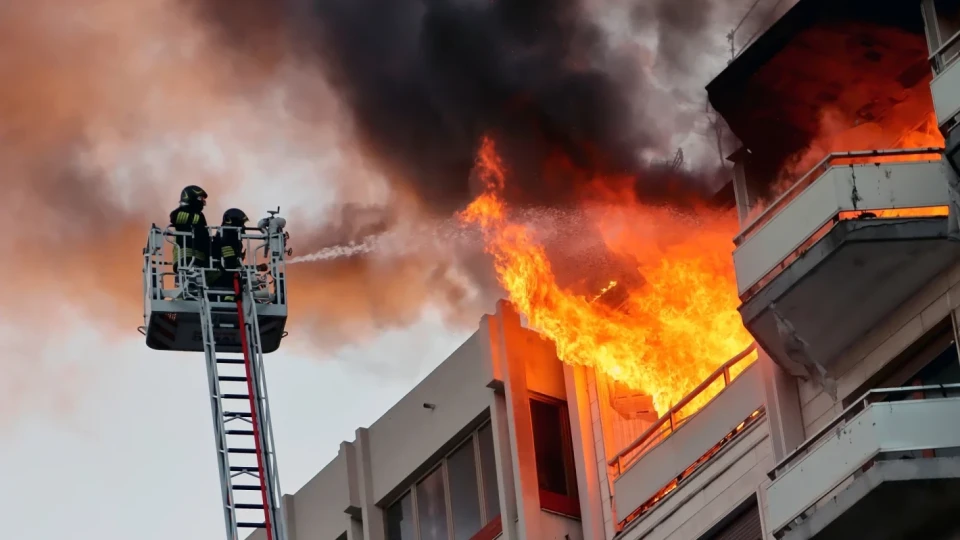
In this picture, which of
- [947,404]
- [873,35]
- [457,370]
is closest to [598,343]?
[457,370]

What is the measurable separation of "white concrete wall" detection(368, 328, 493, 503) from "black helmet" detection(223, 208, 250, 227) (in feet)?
13.0

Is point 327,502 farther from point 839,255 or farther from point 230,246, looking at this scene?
point 839,255

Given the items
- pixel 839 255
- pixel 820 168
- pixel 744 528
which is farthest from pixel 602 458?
pixel 839 255

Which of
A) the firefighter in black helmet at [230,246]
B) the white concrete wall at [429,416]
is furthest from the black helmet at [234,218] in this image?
the white concrete wall at [429,416]

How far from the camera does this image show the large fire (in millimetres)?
26016

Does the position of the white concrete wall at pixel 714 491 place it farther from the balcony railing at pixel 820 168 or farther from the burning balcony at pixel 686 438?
the balcony railing at pixel 820 168

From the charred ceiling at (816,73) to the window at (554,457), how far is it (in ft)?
18.2

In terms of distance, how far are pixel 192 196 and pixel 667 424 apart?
9118 millimetres

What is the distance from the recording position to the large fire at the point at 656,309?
85.4 feet

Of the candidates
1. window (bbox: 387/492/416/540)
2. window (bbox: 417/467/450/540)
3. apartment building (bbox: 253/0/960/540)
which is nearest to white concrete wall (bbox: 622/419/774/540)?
apartment building (bbox: 253/0/960/540)

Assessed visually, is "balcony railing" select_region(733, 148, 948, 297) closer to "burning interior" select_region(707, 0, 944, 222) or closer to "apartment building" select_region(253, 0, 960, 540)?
"apartment building" select_region(253, 0, 960, 540)

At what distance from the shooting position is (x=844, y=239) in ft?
68.9

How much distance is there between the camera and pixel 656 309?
1046 inches

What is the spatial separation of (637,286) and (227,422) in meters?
→ 6.89
